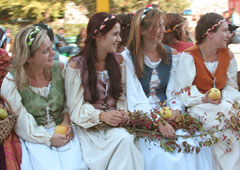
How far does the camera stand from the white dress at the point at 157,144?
2709 mm

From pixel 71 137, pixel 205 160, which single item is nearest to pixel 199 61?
pixel 205 160

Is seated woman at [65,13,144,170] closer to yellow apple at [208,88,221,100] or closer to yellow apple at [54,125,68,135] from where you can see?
yellow apple at [54,125,68,135]

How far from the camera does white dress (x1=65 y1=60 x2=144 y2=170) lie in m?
2.67

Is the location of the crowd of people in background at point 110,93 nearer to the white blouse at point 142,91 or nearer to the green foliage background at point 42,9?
the white blouse at point 142,91

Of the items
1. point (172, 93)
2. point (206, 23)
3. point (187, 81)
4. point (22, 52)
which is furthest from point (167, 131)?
point (22, 52)

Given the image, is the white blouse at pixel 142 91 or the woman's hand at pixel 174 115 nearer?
the woman's hand at pixel 174 115

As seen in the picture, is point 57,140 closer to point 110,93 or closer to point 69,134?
point 69,134

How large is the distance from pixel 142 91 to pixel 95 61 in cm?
57

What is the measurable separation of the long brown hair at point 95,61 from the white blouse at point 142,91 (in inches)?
5.2

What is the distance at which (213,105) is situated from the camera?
2.99 metres

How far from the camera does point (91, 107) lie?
2932mm

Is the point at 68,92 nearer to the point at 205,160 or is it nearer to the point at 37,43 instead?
the point at 37,43

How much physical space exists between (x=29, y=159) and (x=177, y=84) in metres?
1.60

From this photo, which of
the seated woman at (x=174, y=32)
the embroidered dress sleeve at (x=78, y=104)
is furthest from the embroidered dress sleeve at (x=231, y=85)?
the embroidered dress sleeve at (x=78, y=104)
